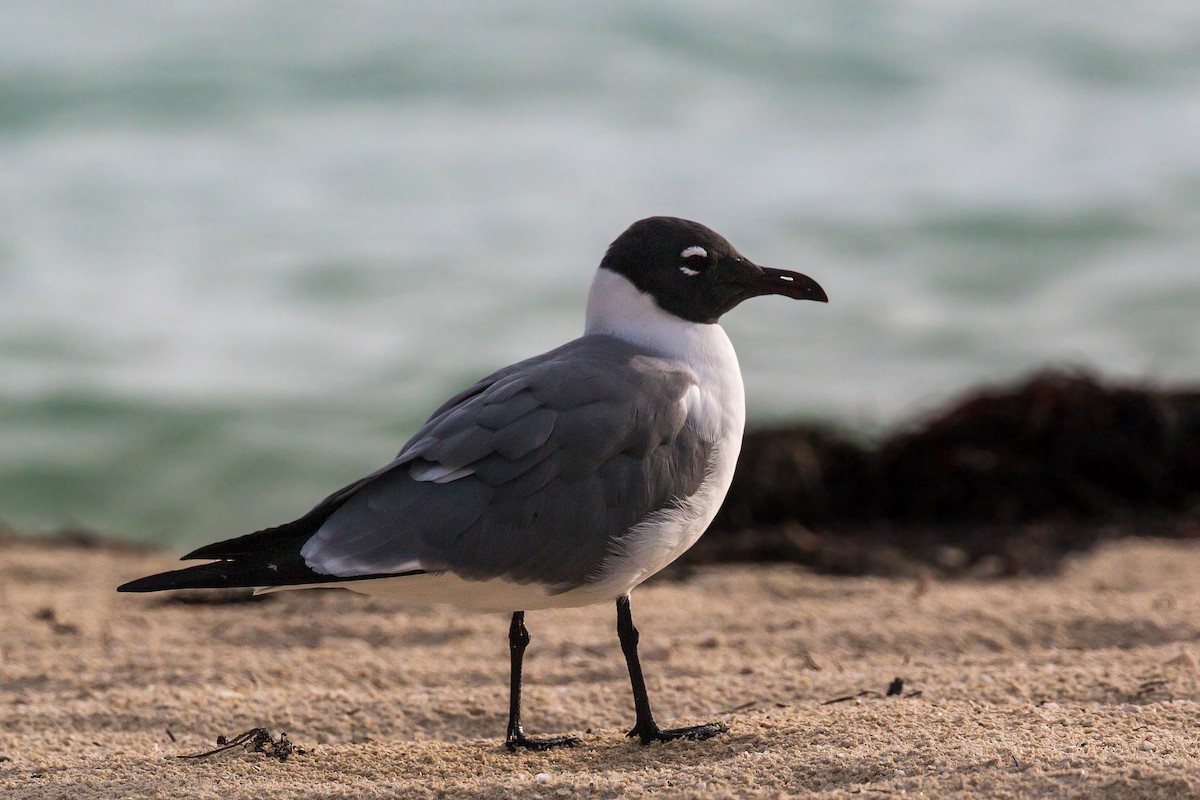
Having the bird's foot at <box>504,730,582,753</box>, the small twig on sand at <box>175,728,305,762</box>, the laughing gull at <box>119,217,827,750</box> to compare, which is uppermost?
the laughing gull at <box>119,217,827,750</box>

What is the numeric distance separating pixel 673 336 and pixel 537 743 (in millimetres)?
1276

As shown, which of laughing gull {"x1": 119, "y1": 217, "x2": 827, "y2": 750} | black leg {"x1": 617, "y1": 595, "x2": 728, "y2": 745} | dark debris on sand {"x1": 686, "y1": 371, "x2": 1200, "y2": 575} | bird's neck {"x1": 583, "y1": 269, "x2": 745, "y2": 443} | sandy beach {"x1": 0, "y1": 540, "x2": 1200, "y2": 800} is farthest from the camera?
dark debris on sand {"x1": 686, "y1": 371, "x2": 1200, "y2": 575}

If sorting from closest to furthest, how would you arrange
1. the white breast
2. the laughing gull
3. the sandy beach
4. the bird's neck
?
the sandy beach → the laughing gull → the white breast → the bird's neck

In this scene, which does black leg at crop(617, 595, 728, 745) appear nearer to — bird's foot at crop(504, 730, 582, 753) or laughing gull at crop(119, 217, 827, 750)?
laughing gull at crop(119, 217, 827, 750)

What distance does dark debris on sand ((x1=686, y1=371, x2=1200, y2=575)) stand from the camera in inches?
286

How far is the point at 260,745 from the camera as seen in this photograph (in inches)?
149

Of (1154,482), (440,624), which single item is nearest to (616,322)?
(440,624)

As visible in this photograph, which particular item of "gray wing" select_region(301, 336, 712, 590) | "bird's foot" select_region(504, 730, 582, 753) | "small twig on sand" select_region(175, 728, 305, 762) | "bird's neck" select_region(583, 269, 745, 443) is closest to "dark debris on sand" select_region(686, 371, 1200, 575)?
"bird's neck" select_region(583, 269, 745, 443)

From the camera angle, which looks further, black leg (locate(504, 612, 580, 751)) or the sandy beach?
black leg (locate(504, 612, 580, 751))

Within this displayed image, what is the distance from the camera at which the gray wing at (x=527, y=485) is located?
3512 millimetres

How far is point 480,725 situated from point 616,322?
1337 millimetres

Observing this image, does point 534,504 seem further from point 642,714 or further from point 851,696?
point 851,696

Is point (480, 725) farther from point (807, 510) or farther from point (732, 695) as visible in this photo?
point (807, 510)

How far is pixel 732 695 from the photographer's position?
4430 millimetres
